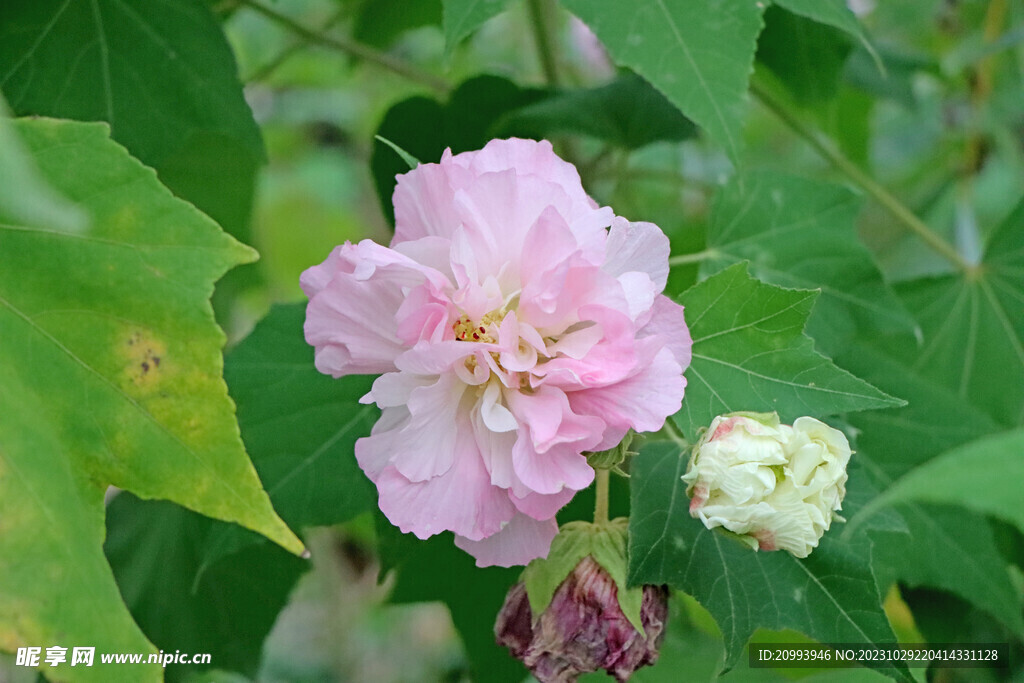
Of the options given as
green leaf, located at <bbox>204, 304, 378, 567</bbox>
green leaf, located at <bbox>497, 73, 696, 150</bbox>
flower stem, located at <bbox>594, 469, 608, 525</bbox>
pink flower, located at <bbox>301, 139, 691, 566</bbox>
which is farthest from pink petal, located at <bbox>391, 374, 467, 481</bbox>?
green leaf, located at <bbox>497, 73, 696, 150</bbox>

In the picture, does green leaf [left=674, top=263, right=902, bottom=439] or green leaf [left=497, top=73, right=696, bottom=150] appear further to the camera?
green leaf [left=497, top=73, right=696, bottom=150]

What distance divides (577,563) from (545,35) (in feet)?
1.78

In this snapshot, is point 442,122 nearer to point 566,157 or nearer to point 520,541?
point 566,157

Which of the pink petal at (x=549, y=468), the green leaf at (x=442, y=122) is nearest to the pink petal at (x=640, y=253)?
the pink petal at (x=549, y=468)

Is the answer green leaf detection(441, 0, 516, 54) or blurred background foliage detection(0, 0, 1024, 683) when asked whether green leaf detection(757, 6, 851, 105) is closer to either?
blurred background foliage detection(0, 0, 1024, 683)

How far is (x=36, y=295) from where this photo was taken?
458 mm

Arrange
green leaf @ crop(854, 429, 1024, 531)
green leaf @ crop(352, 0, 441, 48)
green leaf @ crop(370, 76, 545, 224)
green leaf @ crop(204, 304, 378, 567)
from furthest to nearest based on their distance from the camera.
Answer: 1. green leaf @ crop(352, 0, 441, 48)
2. green leaf @ crop(370, 76, 545, 224)
3. green leaf @ crop(204, 304, 378, 567)
4. green leaf @ crop(854, 429, 1024, 531)

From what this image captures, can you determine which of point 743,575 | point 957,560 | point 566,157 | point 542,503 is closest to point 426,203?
point 542,503

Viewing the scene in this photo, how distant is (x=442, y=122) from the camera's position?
778mm

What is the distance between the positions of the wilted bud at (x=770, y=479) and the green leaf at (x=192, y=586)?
0.45 meters

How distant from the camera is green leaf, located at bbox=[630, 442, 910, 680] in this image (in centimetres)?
48

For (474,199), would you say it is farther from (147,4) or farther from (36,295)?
(147,4)

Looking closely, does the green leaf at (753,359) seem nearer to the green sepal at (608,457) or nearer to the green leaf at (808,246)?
the green sepal at (608,457)

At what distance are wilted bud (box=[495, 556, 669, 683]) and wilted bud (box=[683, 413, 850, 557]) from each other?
78 millimetres
